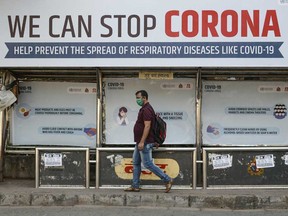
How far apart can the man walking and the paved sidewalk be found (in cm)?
23

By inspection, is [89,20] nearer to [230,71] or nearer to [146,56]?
[146,56]

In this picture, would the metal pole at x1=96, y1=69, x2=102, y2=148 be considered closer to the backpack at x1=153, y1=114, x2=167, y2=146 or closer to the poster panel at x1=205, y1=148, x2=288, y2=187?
the backpack at x1=153, y1=114, x2=167, y2=146

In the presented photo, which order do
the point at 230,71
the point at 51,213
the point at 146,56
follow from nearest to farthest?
the point at 51,213 < the point at 146,56 < the point at 230,71

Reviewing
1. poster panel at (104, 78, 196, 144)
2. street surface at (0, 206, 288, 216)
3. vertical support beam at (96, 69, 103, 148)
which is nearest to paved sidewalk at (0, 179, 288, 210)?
street surface at (0, 206, 288, 216)

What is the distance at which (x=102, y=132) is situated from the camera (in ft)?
27.1

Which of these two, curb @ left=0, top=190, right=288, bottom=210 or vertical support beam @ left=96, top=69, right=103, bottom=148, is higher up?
vertical support beam @ left=96, top=69, right=103, bottom=148

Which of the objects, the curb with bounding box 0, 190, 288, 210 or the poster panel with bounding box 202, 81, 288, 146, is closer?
the curb with bounding box 0, 190, 288, 210

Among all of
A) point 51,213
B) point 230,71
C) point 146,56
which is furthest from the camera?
point 230,71

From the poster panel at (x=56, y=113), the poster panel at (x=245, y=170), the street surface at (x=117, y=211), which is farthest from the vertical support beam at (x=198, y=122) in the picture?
the poster panel at (x=56, y=113)

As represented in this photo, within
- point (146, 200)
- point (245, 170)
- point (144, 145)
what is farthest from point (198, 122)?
point (146, 200)

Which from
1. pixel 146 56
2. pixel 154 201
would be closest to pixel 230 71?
pixel 146 56

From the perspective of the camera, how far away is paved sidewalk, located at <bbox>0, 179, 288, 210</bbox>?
701cm

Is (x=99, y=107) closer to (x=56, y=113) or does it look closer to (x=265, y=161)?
(x=56, y=113)

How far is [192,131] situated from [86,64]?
2289 mm
